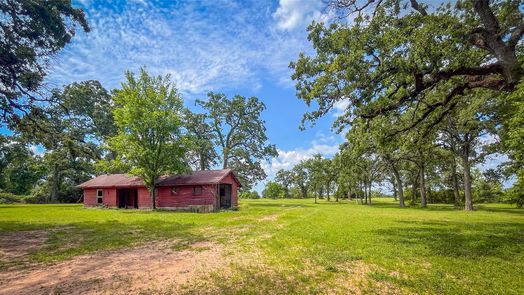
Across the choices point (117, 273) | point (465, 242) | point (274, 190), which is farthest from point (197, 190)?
point (274, 190)

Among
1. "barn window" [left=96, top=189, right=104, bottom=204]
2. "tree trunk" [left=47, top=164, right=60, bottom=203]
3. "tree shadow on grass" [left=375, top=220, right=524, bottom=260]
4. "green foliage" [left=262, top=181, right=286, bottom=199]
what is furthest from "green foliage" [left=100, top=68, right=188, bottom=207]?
"green foliage" [left=262, top=181, right=286, bottom=199]

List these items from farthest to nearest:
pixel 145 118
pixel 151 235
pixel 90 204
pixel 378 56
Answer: pixel 90 204
pixel 145 118
pixel 151 235
pixel 378 56

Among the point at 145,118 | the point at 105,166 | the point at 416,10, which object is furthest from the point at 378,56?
the point at 105,166

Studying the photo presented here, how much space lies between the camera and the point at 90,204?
31.9 metres

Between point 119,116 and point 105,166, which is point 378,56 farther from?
point 105,166

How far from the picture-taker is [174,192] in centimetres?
2720

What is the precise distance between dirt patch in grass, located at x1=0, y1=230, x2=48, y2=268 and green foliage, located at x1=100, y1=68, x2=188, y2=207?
1224 cm

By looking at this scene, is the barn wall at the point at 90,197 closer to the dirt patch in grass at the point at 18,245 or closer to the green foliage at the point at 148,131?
the green foliage at the point at 148,131

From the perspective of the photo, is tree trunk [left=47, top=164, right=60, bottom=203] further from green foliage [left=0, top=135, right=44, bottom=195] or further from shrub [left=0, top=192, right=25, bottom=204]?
shrub [left=0, top=192, right=25, bottom=204]

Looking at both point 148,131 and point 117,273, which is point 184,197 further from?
point 117,273

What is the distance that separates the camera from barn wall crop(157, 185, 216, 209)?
84.8 feet

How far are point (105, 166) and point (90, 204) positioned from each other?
38.5 ft

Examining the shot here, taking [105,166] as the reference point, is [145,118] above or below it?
above

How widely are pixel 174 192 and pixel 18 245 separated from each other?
722 inches
